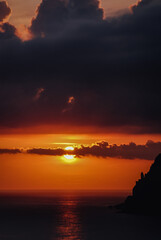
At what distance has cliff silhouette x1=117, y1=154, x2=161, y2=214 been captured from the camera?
588 feet

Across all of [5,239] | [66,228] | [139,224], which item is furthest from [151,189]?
[5,239]

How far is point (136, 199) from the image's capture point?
189125 mm

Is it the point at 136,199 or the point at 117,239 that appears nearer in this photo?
the point at 117,239

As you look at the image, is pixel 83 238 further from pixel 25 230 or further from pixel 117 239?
pixel 25 230

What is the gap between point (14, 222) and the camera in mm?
153125

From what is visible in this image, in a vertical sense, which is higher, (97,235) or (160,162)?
(160,162)

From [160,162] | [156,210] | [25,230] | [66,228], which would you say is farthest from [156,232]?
[160,162]

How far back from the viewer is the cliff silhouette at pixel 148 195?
17912 centimetres

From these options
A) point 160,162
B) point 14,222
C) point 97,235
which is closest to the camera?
point 97,235

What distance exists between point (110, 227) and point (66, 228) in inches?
560

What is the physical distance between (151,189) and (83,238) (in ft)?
250

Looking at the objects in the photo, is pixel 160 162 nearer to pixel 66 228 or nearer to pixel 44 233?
pixel 66 228

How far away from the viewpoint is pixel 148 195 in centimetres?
18200

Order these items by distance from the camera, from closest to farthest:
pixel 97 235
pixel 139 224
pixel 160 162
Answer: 1. pixel 97 235
2. pixel 139 224
3. pixel 160 162
